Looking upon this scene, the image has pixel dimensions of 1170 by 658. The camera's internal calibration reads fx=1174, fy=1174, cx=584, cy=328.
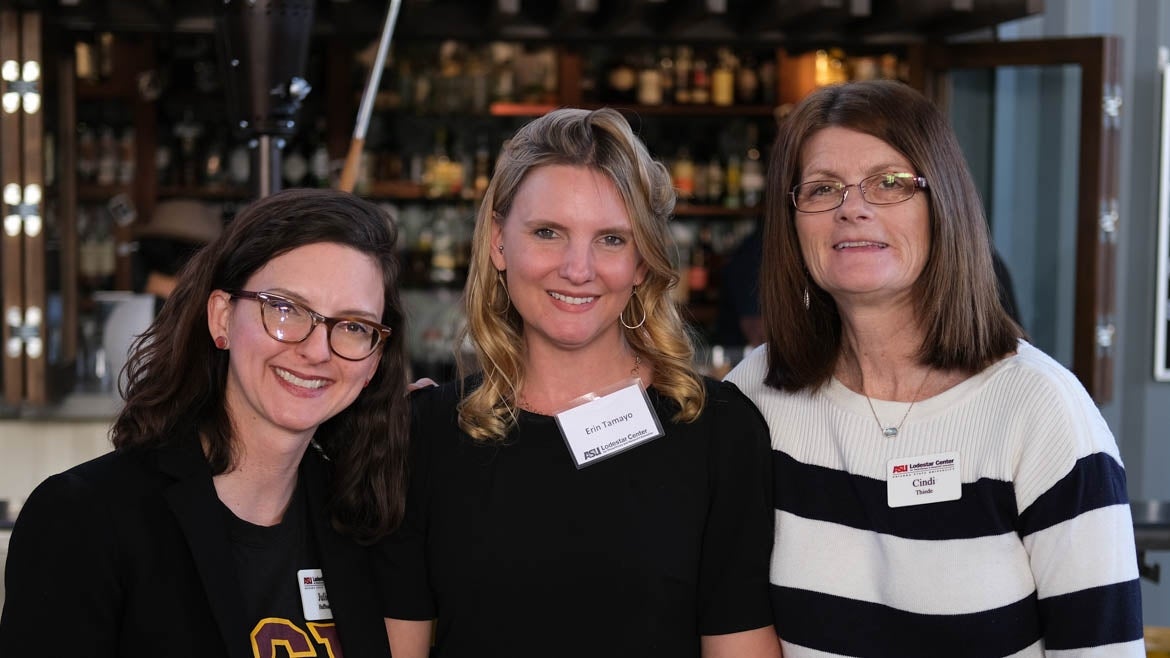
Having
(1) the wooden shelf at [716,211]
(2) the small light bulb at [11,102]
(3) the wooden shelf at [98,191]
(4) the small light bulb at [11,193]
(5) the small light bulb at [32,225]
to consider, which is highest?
(2) the small light bulb at [11,102]

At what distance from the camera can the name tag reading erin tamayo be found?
68.8 inches

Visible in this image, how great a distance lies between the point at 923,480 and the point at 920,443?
Answer: 0.06 metres

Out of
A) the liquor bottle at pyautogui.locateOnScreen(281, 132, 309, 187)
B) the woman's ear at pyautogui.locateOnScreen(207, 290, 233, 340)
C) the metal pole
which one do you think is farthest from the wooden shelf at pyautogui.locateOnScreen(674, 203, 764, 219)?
the woman's ear at pyautogui.locateOnScreen(207, 290, 233, 340)

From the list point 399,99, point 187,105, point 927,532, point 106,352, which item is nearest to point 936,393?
point 927,532

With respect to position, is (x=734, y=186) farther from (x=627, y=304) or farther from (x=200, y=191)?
(x=627, y=304)

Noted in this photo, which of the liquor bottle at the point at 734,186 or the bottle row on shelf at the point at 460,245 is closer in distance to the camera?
the bottle row on shelf at the point at 460,245

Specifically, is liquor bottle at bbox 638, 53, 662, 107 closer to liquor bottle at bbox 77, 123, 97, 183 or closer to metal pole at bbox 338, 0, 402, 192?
liquor bottle at bbox 77, 123, 97, 183

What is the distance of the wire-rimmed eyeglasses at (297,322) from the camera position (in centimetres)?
159

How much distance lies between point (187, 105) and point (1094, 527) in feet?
17.9

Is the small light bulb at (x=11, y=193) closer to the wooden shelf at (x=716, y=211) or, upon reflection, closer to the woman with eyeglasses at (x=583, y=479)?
the wooden shelf at (x=716, y=211)

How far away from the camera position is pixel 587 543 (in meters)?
1.71

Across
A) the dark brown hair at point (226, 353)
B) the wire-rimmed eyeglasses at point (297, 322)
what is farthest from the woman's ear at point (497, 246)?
the wire-rimmed eyeglasses at point (297, 322)

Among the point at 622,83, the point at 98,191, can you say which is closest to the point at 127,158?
the point at 98,191

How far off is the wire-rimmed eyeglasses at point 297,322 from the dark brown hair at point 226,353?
0.19ft
